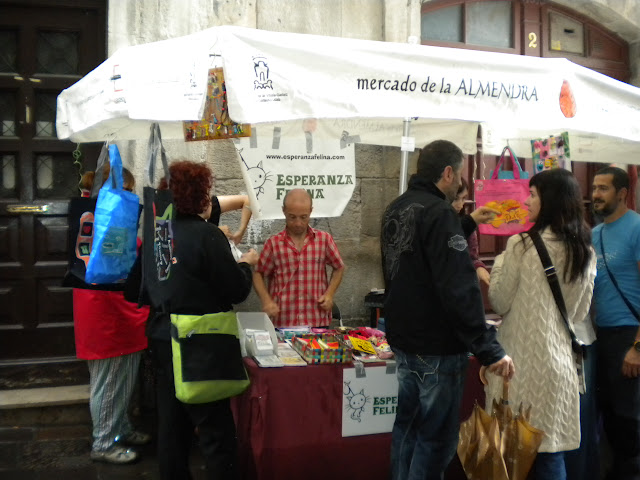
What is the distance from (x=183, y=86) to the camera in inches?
112

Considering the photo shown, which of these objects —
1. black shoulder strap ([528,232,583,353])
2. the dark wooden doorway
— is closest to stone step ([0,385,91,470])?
the dark wooden doorway

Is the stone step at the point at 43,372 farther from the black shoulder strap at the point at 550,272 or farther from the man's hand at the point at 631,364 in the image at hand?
the man's hand at the point at 631,364

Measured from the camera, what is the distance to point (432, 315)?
2766 mm

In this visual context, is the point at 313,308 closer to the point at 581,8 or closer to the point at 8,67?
the point at 8,67

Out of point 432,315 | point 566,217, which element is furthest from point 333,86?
point 566,217

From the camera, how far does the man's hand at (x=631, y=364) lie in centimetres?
341

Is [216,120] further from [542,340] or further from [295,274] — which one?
[542,340]

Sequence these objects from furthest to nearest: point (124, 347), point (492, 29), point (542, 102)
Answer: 1. point (492, 29)
2. point (124, 347)
3. point (542, 102)

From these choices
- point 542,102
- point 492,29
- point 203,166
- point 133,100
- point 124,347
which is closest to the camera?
point 133,100

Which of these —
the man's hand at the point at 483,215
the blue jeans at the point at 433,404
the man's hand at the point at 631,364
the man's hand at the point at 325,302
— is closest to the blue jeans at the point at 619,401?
the man's hand at the point at 631,364

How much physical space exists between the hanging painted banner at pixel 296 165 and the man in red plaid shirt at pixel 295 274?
0.32ft

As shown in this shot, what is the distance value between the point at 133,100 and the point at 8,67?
9.29 feet

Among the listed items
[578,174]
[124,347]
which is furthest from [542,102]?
[578,174]

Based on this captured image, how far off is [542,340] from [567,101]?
1.35 m
